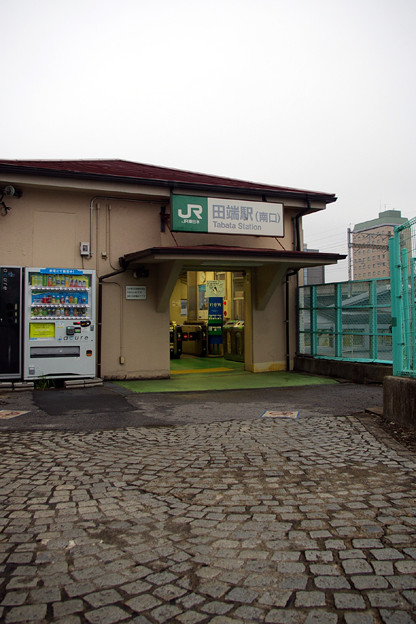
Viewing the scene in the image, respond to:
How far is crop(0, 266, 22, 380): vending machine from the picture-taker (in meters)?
9.73

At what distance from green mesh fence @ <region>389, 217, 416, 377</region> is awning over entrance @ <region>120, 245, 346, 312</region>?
4168mm

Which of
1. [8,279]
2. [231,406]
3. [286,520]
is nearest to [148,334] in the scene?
[8,279]

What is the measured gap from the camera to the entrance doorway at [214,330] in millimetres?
15669

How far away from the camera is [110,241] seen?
446 inches

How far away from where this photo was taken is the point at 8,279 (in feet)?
32.0

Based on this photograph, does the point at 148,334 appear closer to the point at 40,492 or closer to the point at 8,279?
the point at 8,279

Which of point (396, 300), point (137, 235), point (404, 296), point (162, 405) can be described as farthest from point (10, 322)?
point (404, 296)

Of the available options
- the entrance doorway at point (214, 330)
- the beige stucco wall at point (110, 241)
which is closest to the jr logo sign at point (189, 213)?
the beige stucco wall at point (110, 241)

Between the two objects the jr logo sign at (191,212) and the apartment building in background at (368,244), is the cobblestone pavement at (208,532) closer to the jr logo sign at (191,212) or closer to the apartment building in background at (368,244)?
the jr logo sign at (191,212)

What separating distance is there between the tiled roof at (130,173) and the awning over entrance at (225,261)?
1634 millimetres

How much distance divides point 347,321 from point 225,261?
3234 mm

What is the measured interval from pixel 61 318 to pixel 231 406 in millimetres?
4247

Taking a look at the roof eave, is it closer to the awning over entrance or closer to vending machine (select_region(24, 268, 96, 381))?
the awning over entrance

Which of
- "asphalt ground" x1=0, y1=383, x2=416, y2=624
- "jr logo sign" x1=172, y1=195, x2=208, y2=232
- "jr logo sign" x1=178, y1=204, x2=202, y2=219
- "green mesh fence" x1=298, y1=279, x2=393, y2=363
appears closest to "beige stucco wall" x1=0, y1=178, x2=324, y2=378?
"jr logo sign" x1=172, y1=195, x2=208, y2=232
